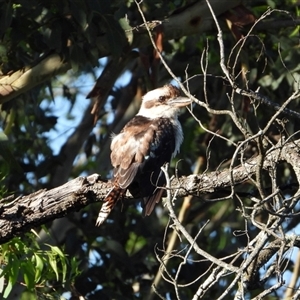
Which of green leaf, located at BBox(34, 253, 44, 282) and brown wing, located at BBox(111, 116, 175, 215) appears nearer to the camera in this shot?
green leaf, located at BBox(34, 253, 44, 282)

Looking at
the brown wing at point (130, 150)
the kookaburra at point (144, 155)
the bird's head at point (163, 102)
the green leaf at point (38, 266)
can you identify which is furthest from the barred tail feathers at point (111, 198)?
the bird's head at point (163, 102)

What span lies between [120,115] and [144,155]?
3.21m

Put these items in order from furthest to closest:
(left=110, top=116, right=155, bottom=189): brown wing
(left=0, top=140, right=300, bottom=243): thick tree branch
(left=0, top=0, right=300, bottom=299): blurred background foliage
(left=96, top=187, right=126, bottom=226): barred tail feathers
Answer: (left=0, top=0, right=300, bottom=299): blurred background foliage
(left=110, top=116, right=155, bottom=189): brown wing
(left=96, top=187, right=126, bottom=226): barred tail feathers
(left=0, top=140, right=300, bottom=243): thick tree branch

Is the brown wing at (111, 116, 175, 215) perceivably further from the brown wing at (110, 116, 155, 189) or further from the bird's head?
the bird's head

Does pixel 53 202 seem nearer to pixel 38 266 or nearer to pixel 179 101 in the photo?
pixel 38 266

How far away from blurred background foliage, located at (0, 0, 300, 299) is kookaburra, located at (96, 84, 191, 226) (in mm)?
391

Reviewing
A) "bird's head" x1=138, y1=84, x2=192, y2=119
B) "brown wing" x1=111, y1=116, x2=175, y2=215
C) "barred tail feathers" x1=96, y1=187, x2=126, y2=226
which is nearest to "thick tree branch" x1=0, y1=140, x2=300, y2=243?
"barred tail feathers" x1=96, y1=187, x2=126, y2=226

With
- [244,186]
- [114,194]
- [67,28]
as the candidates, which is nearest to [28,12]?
[67,28]

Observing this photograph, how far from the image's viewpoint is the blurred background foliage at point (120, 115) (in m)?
6.44

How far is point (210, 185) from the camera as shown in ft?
15.3

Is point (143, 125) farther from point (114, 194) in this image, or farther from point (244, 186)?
point (244, 186)

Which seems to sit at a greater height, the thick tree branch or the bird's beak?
the thick tree branch

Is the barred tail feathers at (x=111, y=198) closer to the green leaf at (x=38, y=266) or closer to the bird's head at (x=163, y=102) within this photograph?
the green leaf at (x=38, y=266)

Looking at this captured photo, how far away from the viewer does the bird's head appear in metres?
6.65
